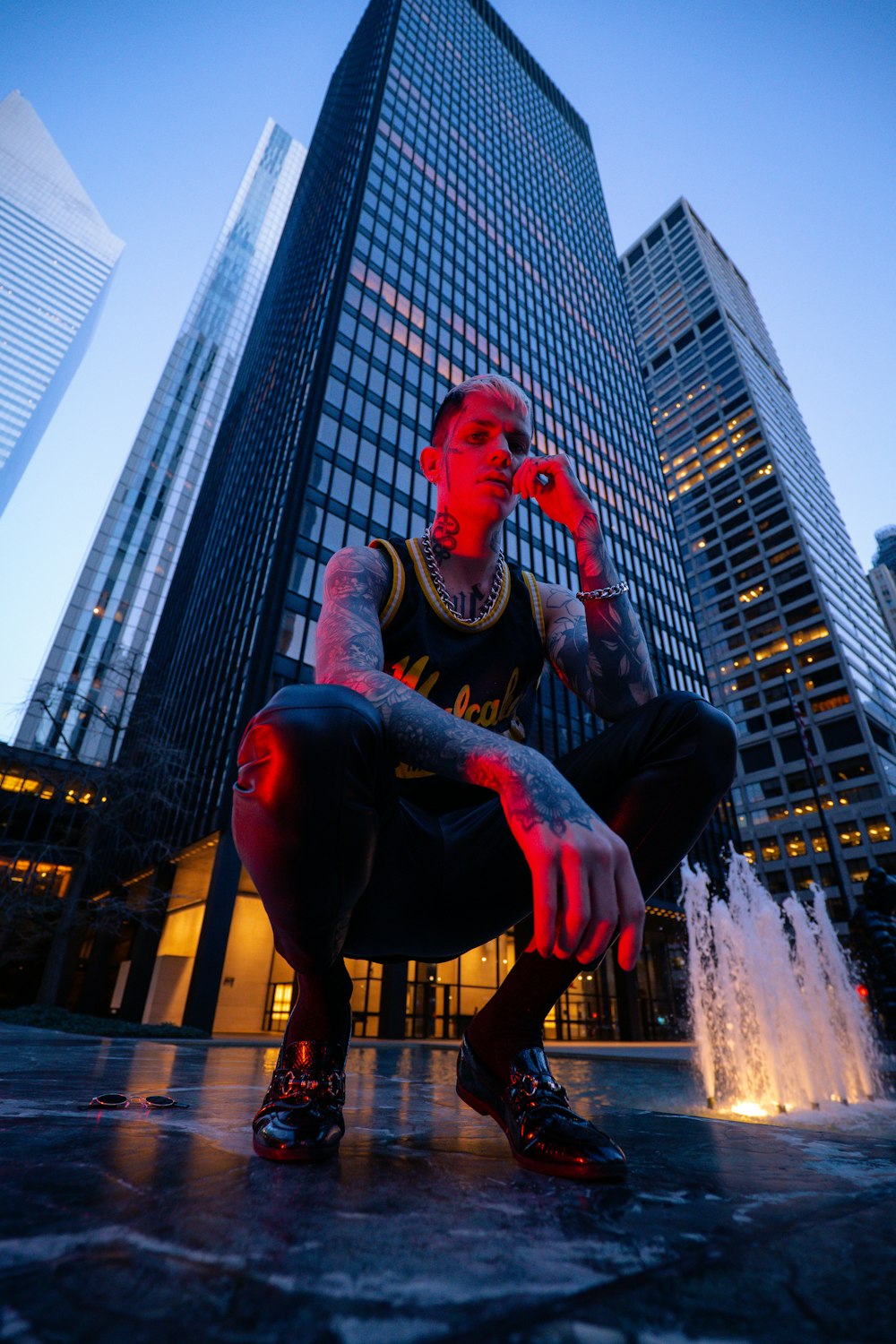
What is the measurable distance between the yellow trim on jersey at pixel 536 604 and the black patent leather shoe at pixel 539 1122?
1.42 m

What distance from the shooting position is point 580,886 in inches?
46.1

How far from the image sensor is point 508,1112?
1.60 metres

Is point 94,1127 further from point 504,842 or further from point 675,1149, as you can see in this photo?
point 675,1149

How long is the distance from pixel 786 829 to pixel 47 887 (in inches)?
2323

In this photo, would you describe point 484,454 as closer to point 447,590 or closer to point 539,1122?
point 447,590

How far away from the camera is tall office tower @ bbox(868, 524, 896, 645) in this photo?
11019cm

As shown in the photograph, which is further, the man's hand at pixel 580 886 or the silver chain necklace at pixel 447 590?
the silver chain necklace at pixel 447 590

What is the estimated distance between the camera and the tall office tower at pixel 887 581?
11019 cm

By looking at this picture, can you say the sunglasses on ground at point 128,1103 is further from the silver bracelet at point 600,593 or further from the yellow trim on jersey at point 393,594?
the silver bracelet at point 600,593

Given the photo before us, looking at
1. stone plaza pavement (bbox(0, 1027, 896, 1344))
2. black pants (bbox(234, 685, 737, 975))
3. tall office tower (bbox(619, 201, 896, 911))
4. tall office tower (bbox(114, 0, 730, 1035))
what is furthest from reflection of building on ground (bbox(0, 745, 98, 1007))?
tall office tower (bbox(619, 201, 896, 911))

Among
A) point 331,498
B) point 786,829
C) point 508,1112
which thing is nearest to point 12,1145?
point 508,1112

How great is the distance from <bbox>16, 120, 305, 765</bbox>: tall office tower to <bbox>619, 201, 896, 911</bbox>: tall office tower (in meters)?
52.1

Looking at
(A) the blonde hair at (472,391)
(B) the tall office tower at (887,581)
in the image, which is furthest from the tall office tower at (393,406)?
(B) the tall office tower at (887,581)

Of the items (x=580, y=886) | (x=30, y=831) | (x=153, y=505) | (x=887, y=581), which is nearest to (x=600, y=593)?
(x=580, y=886)
